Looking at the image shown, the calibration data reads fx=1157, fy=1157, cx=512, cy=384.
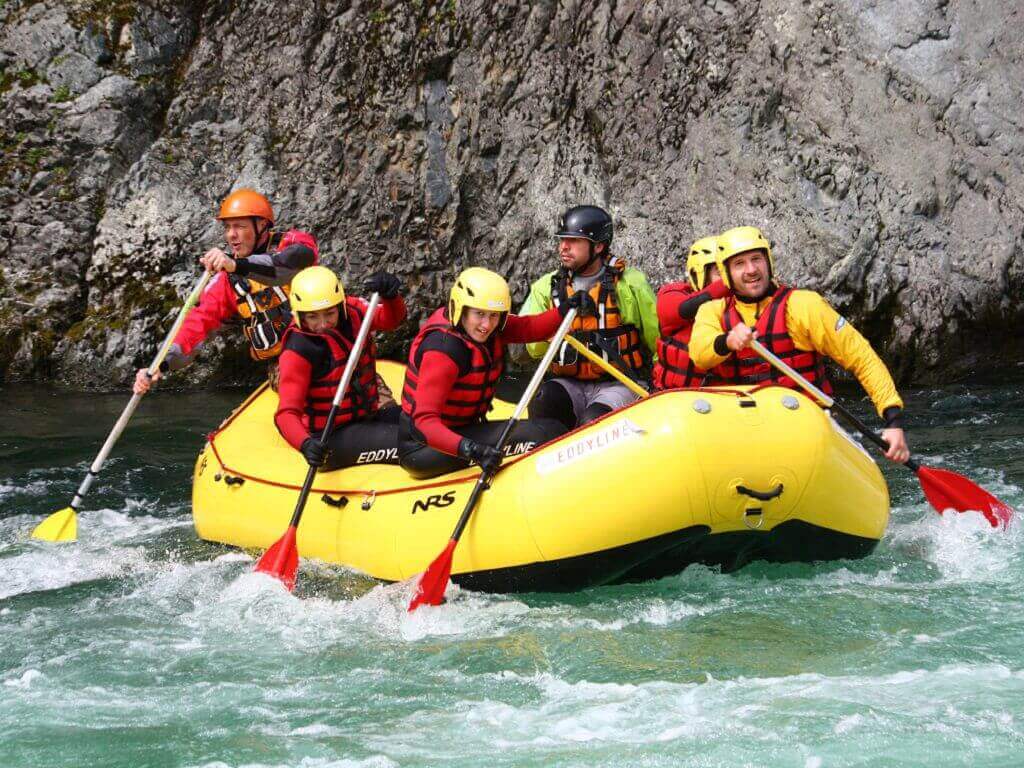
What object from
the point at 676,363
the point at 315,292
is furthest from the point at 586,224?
the point at 315,292

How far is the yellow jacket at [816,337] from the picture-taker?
5.61 meters

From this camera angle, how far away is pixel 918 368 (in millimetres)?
10195

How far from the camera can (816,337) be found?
5.80 m

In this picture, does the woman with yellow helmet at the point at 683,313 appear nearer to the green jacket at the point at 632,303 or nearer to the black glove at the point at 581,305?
the green jacket at the point at 632,303

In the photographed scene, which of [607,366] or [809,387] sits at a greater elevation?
[607,366]

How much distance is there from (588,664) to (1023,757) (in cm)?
171

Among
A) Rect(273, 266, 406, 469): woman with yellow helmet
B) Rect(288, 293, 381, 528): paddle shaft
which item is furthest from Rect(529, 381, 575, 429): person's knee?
Rect(288, 293, 381, 528): paddle shaft

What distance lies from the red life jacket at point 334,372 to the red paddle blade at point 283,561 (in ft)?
2.73

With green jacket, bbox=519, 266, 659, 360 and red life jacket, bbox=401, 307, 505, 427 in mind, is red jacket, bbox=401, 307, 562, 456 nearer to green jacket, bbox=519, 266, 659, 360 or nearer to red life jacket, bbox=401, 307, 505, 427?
red life jacket, bbox=401, 307, 505, 427

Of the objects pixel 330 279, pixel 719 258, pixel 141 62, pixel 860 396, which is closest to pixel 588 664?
pixel 719 258

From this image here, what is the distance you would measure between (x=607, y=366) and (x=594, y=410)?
0.33 metres

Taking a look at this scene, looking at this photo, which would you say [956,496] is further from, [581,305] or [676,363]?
[581,305]

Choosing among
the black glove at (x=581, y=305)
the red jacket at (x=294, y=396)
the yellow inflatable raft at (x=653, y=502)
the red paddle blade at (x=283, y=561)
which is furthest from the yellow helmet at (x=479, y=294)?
the red paddle blade at (x=283, y=561)

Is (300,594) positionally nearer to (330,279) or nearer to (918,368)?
(330,279)
